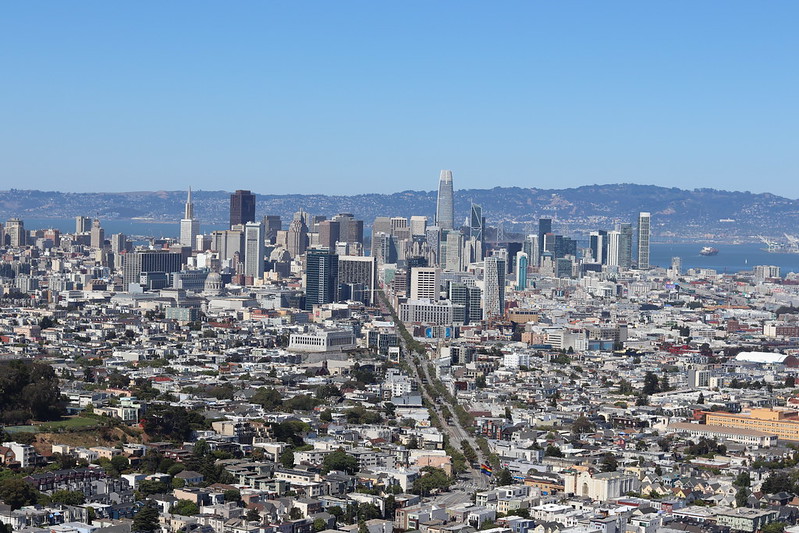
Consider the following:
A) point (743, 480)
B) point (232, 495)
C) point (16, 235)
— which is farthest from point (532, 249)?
point (232, 495)

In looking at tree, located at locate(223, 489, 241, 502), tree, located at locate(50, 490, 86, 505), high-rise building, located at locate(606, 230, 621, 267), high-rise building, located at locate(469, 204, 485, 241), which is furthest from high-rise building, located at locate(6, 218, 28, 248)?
tree, located at locate(50, 490, 86, 505)

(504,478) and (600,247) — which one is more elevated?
(600,247)

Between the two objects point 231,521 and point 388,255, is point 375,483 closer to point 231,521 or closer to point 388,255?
point 231,521

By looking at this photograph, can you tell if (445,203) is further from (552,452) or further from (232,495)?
(232,495)

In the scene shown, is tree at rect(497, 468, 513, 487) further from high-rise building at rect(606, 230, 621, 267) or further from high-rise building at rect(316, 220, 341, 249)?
high-rise building at rect(606, 230, 621, 267)

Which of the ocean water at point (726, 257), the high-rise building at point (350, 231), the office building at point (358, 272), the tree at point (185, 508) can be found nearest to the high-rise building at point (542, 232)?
the ocean water at point (726, 257)

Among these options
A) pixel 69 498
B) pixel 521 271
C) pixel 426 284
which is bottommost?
pixel 69 498

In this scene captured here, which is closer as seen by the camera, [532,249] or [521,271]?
[521,271]
